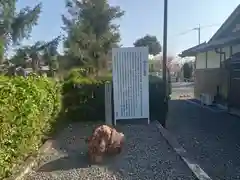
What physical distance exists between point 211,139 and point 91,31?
18825mm

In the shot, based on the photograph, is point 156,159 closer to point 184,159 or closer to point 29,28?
point 184,159

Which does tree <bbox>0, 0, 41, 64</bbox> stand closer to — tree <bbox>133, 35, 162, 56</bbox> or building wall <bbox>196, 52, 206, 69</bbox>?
building wall <bbox>196, 52, 206, 69</bbox>

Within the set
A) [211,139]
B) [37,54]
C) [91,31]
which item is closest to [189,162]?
[211,139]

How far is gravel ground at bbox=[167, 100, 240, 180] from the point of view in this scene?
221 inches

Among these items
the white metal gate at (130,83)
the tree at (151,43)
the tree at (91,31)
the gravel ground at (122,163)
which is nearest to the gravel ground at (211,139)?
the gravel ground at (122,163)

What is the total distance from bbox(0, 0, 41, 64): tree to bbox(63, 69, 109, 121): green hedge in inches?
266

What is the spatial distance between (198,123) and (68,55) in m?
14.5

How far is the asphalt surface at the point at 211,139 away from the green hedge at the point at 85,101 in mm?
2239

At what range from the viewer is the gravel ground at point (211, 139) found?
5.62 m

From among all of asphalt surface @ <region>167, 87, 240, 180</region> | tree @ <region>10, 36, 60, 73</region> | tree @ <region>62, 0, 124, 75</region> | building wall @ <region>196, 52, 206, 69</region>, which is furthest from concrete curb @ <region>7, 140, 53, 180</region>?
tree @ <region>62, 0, 124, 75</region>

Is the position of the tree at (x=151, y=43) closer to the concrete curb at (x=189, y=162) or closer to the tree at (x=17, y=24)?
the tree at (x=17, y=24)

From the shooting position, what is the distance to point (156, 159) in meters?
5.82

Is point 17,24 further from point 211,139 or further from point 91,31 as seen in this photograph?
point 211,139

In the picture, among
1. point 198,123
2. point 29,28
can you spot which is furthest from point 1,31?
point 198,123
